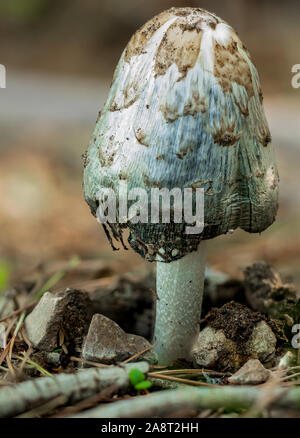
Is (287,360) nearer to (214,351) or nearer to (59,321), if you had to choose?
(214,351)

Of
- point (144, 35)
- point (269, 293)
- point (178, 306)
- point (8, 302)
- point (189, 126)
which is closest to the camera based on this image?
point (189, 126)

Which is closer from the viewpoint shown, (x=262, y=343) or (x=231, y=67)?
(x=231, y=67)

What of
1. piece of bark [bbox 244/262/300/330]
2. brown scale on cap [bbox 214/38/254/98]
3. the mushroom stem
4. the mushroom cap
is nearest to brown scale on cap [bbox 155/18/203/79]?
the mushroom cap

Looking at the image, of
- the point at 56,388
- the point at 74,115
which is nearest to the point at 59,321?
the point at 56,388

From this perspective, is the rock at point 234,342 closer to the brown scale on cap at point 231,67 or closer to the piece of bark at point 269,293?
the piece of bark at point 269,293

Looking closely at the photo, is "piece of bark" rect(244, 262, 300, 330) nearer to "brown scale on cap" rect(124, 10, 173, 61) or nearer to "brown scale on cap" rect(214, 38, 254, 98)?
"brown scale on cap" rect(214, 38, 254, 98)

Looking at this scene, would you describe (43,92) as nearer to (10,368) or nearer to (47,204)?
(47,204)

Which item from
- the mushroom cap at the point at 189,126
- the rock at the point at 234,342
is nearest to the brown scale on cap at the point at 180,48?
the mushroom cap at the point at 189,126
